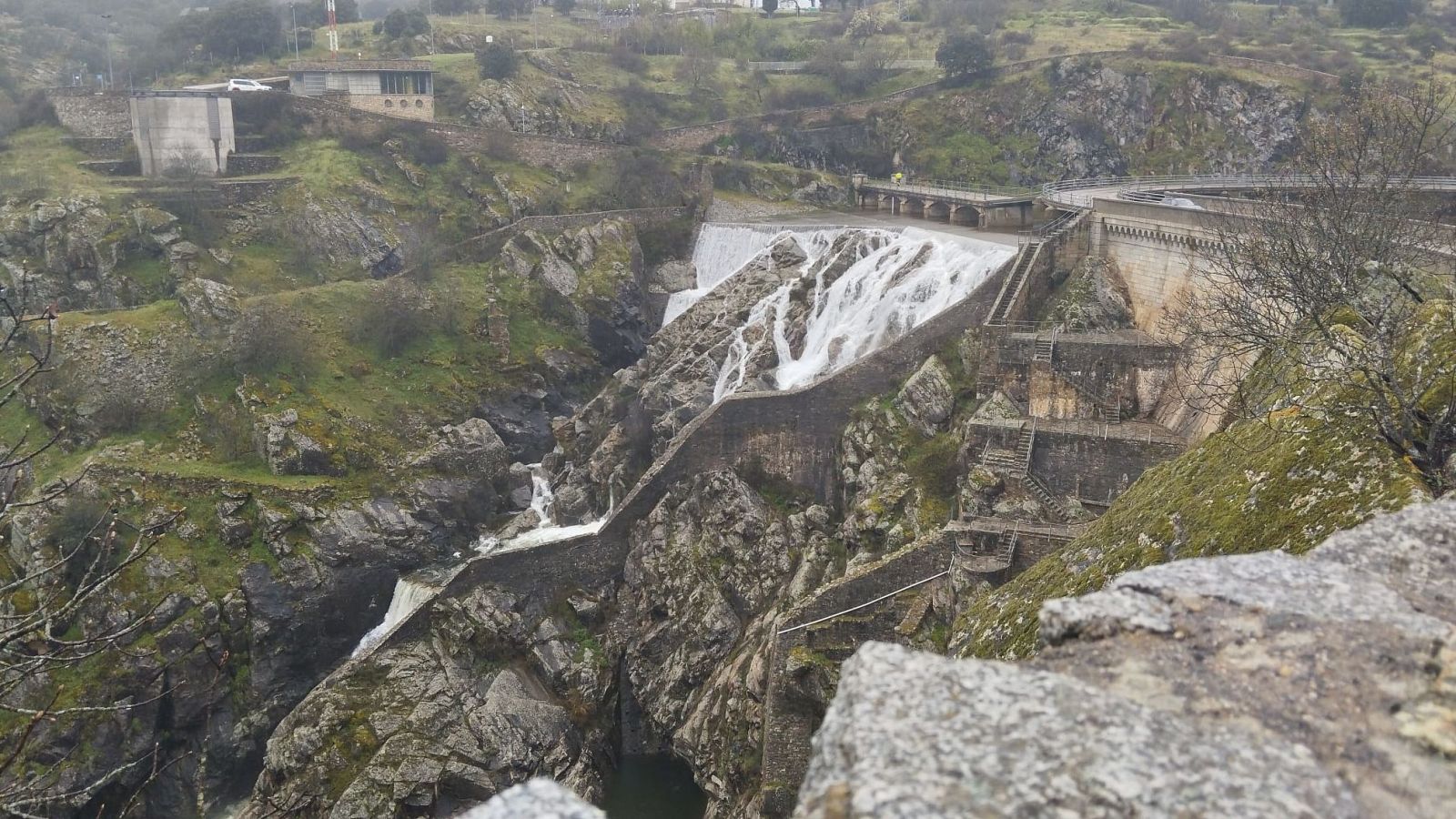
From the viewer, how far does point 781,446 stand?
29859 mm

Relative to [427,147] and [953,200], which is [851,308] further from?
[427,147]

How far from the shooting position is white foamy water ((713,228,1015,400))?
33.0 meters

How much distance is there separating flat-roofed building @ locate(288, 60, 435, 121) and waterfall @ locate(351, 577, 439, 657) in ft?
111

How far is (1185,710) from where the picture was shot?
574cm

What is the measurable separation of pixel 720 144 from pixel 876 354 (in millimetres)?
33797

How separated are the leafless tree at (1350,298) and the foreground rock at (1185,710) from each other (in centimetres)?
354

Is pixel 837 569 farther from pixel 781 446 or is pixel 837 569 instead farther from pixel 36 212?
pixel 36 212

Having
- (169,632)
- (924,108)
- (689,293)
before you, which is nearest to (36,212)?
(169,632)

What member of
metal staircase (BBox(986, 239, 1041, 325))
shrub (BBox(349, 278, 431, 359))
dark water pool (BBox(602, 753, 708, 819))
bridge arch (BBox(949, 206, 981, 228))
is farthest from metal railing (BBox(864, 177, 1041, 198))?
dark water pool (BBox(602, 753, 708, 819))

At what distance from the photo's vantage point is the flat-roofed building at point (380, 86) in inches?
2184

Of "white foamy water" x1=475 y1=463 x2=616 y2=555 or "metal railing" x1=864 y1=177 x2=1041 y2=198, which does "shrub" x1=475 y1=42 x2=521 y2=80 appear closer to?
"metal railing" x1=864 y1=177 x2=1041 y2=198

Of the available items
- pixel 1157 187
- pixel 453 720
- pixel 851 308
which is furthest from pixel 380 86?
pixel 453 720

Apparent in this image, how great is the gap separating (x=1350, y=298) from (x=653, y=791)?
1805 centimetres

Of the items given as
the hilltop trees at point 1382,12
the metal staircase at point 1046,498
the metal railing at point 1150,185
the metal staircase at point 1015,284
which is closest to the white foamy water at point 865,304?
the metal staircase at point 1015,284
